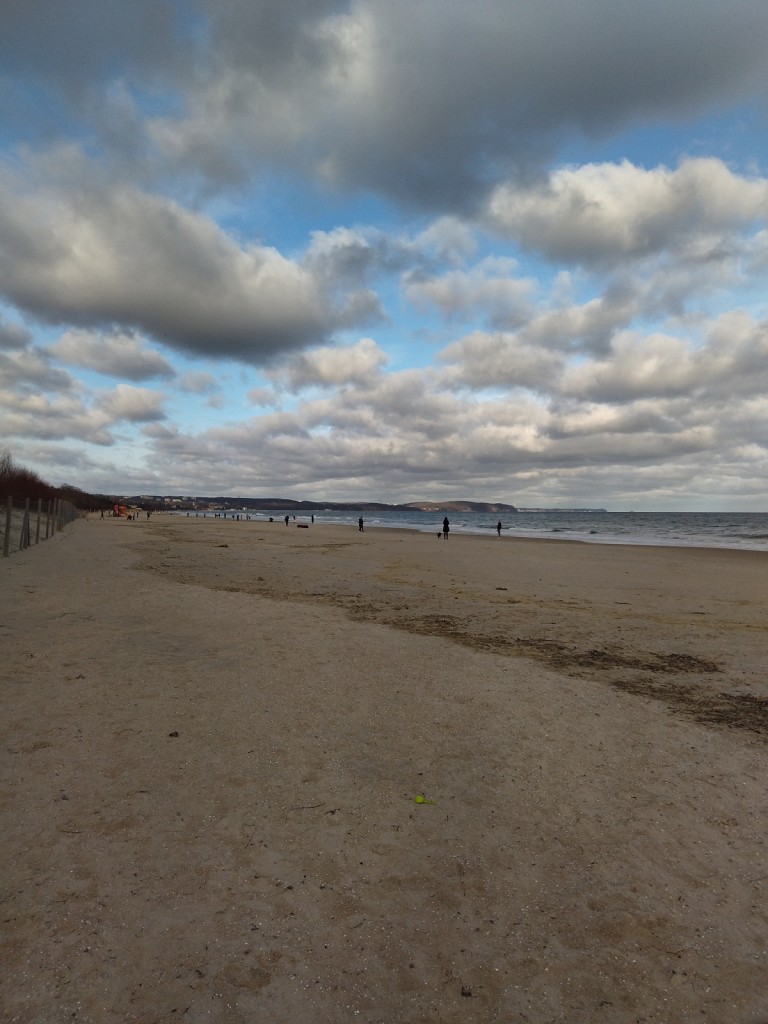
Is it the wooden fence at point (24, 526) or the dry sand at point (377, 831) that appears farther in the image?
the wooden fence at point (24, 526)

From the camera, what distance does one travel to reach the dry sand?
9.12 feet

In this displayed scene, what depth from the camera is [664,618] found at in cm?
1262

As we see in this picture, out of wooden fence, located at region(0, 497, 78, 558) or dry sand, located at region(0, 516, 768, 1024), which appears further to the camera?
wooden fence, located at region(0, 497, 78, 558)

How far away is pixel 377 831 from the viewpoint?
4.05 meters

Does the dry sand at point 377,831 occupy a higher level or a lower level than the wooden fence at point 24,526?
lower

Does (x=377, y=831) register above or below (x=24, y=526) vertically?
below

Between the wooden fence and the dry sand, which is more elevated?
the wooden fence

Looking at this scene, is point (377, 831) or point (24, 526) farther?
point (24, 526)

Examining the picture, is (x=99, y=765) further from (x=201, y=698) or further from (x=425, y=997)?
(x=425, y=997)

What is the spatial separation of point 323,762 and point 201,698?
7.05 ft

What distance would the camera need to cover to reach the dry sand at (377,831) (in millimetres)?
2779

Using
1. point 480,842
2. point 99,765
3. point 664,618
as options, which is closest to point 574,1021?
point 480,842

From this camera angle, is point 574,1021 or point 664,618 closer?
point 574,1021

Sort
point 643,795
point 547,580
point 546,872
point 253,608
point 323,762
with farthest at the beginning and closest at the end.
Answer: point 547,580 → point 253,608 → point 323,762 → point 643,795 → point 546,872
